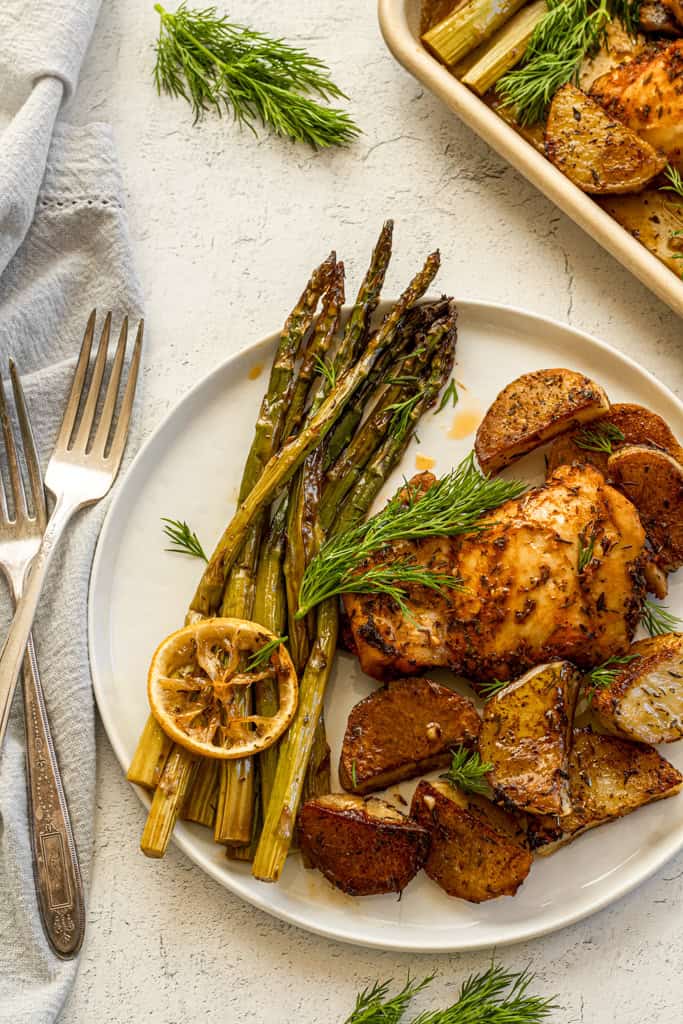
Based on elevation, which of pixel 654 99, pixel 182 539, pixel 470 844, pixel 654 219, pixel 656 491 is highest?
pixel 654 99

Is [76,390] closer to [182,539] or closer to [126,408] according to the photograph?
[126,408]

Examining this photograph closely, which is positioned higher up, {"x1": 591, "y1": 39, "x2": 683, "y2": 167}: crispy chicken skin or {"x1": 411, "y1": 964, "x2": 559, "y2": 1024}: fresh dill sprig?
{"x1": 591, "y1": 39, "x2": 683, "y2": 167}: crispy chicken skin

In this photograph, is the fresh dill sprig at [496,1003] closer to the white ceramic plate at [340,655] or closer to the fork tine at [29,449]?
the white ceramic plate at [340,655]

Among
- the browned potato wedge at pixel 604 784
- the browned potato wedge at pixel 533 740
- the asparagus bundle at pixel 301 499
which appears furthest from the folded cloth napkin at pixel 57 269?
the browned potato wedge at pixel 604 784

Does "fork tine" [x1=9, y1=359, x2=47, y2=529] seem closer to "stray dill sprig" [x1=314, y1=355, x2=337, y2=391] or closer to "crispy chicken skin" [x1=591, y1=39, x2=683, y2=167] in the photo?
"stray dill sprig" [x1=314, y1=355, x2=337, y2=391]

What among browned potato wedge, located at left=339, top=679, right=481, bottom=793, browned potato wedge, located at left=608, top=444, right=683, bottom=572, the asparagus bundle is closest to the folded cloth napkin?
the asparagus bundle

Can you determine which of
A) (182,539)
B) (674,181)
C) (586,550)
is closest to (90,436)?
(182,539)
